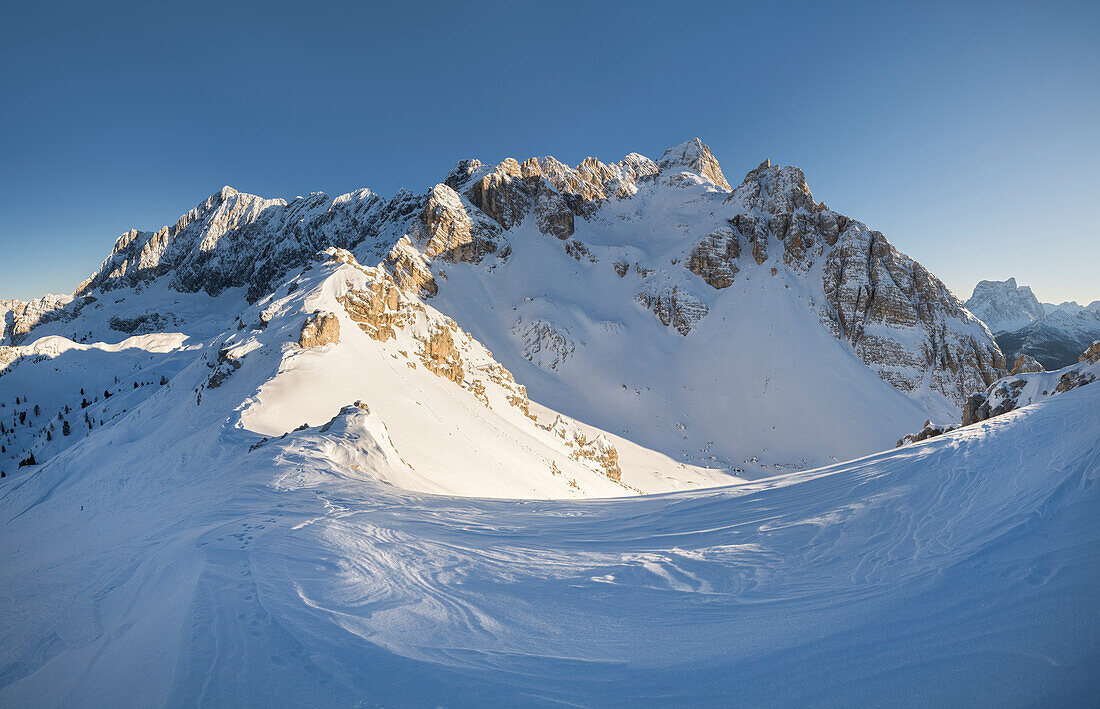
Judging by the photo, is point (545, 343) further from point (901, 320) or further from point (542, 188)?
point (901, 320)

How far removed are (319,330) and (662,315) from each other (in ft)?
166

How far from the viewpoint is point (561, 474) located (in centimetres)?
2661

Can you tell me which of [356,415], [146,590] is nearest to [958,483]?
[146,590]

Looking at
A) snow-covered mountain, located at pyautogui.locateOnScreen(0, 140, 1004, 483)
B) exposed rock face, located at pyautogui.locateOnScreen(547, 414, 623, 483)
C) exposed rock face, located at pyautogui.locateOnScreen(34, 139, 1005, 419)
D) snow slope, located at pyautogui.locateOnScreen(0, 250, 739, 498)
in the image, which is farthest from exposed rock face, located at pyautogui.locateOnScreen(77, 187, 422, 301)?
exposed rock face, located at pyautogui.locateOnScreen(547, 414, 623, 483)

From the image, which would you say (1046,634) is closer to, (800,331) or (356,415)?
(356,415)

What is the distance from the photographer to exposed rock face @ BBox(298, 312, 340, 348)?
25.2m

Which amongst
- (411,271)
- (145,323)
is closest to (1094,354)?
(411,271)

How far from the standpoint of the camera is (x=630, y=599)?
3428mm

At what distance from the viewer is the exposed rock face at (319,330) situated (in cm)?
2520

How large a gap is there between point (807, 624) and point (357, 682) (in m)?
3.08

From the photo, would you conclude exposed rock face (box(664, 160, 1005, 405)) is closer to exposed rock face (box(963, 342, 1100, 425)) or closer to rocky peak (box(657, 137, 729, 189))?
rocky peak (box(657, 137, 729, 189))

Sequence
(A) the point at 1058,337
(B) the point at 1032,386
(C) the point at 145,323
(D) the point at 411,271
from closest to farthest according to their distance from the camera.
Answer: (B) the point at 1032,386 → (D) the point at 411,271 → (C) the point at 145,323 → (A) the point at 1058,337

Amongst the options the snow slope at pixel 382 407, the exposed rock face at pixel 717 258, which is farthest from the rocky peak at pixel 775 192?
the snow slope at pixel 382 407

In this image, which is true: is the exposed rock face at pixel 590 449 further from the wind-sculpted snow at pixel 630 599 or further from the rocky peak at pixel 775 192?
the rocky peak at pixel 775 192
